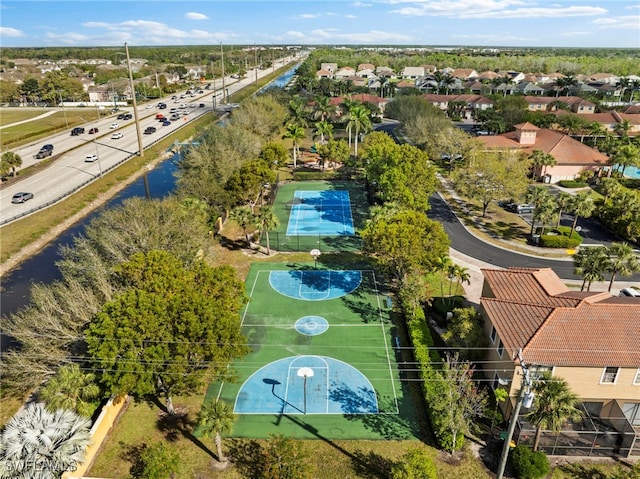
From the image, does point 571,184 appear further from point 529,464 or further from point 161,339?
point 161,339

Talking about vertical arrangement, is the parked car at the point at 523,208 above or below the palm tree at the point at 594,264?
below

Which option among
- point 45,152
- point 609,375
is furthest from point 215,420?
point 45,152

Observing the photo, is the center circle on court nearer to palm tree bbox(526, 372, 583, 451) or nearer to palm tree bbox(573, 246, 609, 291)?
palm tree bbox(526, 372, 583, 451)

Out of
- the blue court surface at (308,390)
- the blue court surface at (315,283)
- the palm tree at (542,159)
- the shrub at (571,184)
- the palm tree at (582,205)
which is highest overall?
the palm tree at (542,159)

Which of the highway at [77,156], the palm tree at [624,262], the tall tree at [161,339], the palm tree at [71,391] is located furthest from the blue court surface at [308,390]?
the highway at [77,156]

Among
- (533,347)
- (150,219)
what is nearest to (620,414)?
(533,347)

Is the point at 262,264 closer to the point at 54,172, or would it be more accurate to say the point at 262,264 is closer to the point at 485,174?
the point at 485,174

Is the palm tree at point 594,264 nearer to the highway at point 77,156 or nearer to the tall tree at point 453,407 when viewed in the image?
the tall tree at point 453,407
